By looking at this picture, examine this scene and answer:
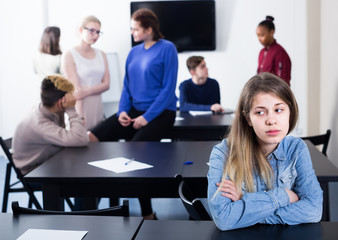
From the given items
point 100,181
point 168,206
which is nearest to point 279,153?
point 100,181

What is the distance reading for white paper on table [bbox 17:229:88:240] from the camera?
137 cm

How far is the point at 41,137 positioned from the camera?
2.95 m

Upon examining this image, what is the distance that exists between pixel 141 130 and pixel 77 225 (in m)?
1.89

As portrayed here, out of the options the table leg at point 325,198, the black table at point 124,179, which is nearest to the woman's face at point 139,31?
the black table at point 124,179

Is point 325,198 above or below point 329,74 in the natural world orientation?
below

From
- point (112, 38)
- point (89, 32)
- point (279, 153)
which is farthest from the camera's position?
point (112, 38)

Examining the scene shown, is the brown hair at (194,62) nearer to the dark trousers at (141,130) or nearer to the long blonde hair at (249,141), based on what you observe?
Answer: the dark trousers at (141,130)

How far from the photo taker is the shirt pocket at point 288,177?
165 cm

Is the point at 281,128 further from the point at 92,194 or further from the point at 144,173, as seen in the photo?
the point at 92,194

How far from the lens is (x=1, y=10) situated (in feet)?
20.2

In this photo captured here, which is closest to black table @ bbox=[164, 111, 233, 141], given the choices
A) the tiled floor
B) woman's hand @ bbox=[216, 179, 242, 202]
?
the tiled floor

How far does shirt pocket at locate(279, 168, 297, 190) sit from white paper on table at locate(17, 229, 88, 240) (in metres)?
0.72

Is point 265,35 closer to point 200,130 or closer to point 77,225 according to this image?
point 200,130

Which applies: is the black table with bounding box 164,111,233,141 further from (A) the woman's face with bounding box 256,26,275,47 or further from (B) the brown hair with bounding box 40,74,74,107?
(A) the woman's face with bounding box 256,26,275,47
